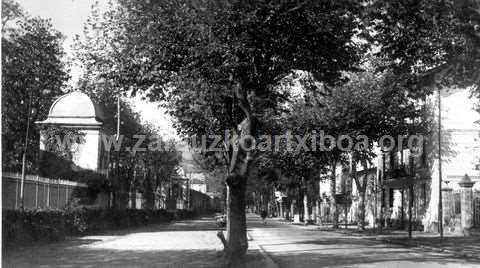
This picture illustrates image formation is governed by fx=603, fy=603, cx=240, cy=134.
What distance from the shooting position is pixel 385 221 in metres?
44.0

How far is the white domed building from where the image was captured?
36875 millimetres

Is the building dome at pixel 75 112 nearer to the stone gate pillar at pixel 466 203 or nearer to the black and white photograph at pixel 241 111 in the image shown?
the black and white photograph at pixel 241 111

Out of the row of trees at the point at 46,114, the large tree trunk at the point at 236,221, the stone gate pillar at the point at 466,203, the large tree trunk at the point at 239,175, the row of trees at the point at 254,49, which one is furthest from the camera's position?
the stone gate pillar at the point at 466,203

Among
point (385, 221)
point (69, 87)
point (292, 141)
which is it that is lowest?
point (385, 221)

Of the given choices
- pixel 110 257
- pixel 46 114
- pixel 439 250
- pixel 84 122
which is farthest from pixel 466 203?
pixel 46 114

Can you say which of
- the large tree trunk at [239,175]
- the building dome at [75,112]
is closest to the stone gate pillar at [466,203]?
the large tree trunk at [239,175]

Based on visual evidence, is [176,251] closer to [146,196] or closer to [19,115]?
[19,115]

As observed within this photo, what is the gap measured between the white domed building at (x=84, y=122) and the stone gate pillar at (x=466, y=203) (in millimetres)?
21078

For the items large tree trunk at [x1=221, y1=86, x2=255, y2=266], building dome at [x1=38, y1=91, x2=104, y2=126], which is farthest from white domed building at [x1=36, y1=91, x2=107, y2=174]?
large tree trunk at [x1=221, y1=86, x2=255, y2=266]

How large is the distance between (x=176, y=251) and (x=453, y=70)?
9303mm

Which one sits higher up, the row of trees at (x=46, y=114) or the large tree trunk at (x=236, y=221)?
the row of trees at (x=46, y=114)

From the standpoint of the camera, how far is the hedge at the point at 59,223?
1748 cm

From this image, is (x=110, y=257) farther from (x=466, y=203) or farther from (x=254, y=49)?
(x=466, y=203)

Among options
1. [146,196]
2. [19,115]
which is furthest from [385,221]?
[19,115]
